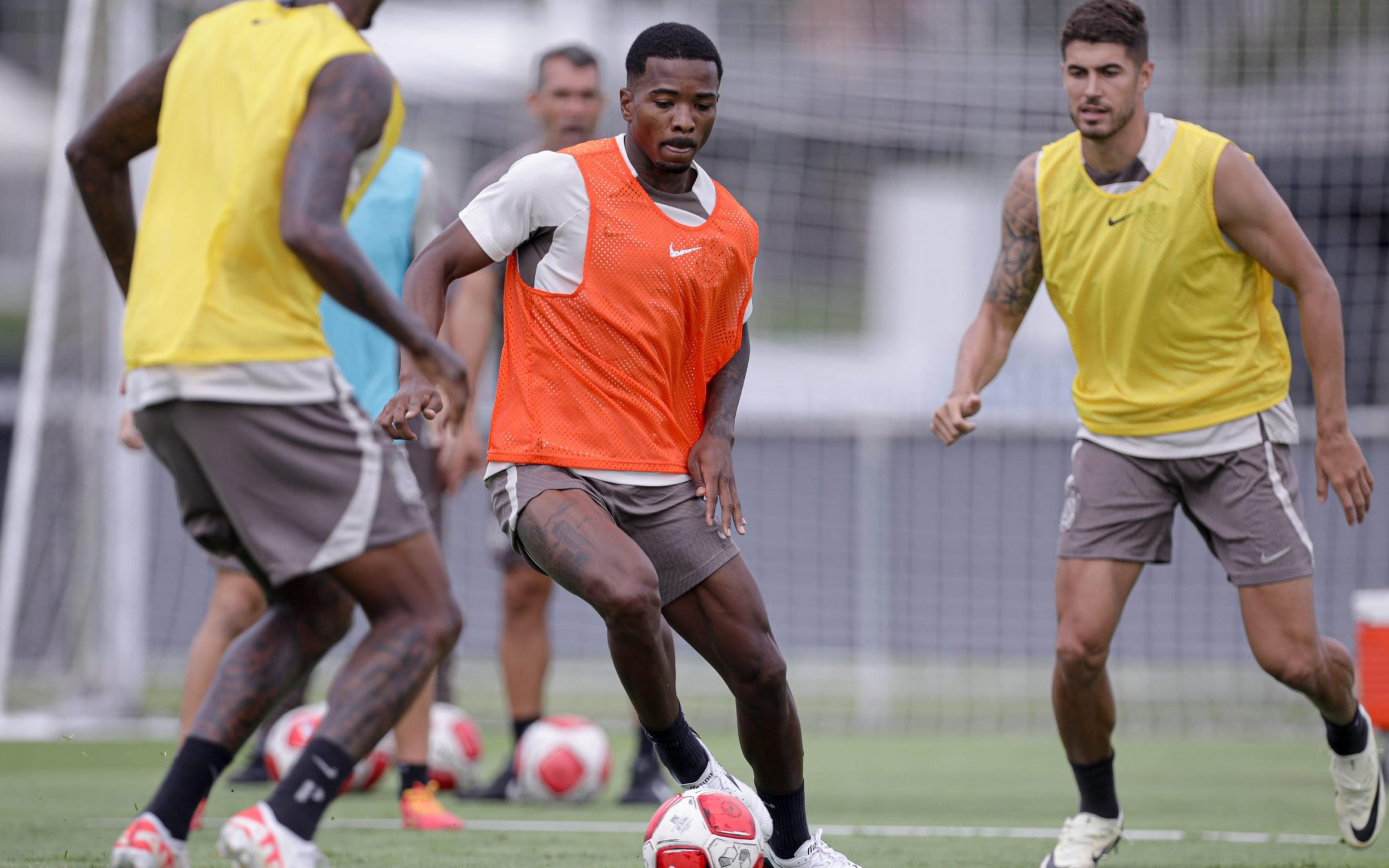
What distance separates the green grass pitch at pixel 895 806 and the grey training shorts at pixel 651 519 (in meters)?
0.96

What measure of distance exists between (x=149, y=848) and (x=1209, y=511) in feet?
10.8

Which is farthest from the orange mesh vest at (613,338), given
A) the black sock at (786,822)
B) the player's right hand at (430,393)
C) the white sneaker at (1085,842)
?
the white sneaker at (1085,842)

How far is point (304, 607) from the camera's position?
152 inches

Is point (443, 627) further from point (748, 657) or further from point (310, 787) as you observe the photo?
point (748, 657)

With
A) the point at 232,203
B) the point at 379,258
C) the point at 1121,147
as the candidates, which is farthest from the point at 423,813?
the point at 1121,147

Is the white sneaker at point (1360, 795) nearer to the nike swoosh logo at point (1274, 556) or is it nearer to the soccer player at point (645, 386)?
the nike swoosh logo at point (1274, 556)

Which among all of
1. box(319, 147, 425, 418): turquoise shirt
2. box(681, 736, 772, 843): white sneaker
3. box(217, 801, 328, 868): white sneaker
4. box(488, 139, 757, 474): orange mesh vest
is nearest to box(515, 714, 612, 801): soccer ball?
box(319, 147, 425, 418): turquoise shirt

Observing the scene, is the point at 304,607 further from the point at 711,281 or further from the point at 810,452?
the point at 810,452

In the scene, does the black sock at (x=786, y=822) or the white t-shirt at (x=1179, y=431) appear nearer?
the black sock at (x=786, y=822)

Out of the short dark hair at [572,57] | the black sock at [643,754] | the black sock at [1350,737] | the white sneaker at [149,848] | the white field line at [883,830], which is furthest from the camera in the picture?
the short dark hair at [572,57]

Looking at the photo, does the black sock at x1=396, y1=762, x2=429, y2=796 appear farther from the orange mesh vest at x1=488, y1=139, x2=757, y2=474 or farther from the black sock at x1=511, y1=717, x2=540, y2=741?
the orange mesh vest at x1=488, y1=139, x2=757, y2=474

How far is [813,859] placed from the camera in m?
4.42

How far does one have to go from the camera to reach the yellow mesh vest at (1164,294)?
16.7ft

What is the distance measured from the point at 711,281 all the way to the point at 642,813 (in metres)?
2.80
